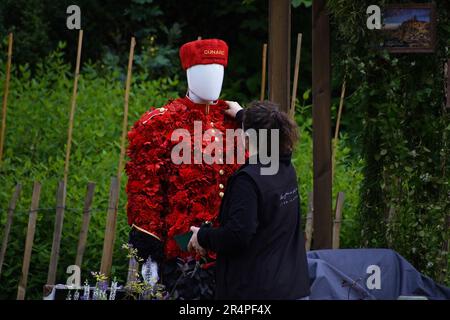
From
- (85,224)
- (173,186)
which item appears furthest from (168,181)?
(85,224)

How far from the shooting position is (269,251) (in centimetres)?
391

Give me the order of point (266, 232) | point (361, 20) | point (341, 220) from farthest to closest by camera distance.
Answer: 1. point (341, 220)
2. point (361, 20)
3. point (266, 232)

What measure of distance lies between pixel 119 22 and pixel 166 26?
1.55 ft

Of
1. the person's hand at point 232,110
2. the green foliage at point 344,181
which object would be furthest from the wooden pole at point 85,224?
the person's hand at point 232,110

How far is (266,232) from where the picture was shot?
3.90 m

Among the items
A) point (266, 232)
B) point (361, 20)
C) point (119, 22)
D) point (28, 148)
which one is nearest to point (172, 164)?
point (266, 232)

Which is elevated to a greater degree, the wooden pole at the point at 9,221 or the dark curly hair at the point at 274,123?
the dark curly hair at the point at 274,123

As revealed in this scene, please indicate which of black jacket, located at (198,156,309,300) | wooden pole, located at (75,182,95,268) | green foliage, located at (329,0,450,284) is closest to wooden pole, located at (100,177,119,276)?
wooden pole, located at (75,182,95,268)

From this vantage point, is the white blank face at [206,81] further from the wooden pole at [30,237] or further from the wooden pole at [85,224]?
the wooden pole at [30,237]

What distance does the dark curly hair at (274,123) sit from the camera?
3.94 m

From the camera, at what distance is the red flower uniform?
448 centimetres

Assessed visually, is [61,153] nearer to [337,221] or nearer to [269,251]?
[337,221]

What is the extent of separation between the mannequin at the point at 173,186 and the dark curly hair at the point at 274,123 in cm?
62

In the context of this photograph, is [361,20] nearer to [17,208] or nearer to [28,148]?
[17,208]
